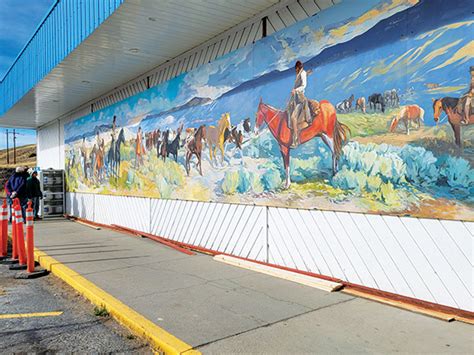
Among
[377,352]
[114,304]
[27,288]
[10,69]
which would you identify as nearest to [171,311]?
[114,304]

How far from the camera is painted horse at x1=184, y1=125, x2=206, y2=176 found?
855 centimetres

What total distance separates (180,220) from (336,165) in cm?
450

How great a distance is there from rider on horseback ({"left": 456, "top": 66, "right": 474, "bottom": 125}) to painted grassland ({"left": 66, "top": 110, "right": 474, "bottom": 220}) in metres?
0.12

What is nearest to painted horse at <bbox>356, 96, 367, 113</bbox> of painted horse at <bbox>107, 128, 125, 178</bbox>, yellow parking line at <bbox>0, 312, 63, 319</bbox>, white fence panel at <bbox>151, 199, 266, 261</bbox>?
white fence panel at <bbox>151, 199, 266, 261</bbox>

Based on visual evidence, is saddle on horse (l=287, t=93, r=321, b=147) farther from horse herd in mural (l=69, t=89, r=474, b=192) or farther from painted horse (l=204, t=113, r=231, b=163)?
painted horse (l=204, t=113, r=231, b=163)

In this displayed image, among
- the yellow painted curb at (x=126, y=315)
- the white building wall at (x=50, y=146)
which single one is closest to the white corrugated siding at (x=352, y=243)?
the yellow painted curb at (x=126, y=315)

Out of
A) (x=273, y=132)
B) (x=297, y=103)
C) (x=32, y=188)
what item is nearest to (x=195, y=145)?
(x=273, y=132)

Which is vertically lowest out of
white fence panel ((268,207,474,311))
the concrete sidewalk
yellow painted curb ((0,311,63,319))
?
yellow painted curb ((0,311,63,319))

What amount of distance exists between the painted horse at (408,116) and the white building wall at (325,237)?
1150 millimetres

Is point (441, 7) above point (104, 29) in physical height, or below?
below

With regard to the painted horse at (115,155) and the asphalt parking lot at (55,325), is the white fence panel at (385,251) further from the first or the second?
the painted horse at (115,155)

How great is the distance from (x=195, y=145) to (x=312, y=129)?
11.0ft

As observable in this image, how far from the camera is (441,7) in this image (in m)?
4.59

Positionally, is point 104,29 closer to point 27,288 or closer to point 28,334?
point 27,288
